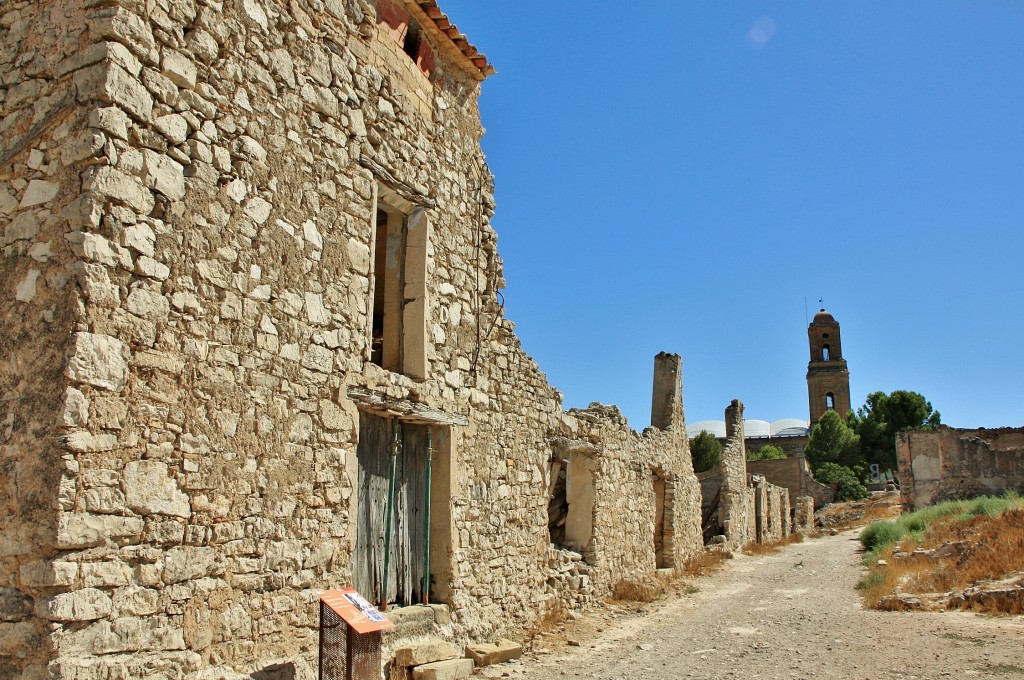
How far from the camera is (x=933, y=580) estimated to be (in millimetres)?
10391

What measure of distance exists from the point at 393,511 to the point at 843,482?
3669 centimetres

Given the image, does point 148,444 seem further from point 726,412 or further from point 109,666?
point 726,412

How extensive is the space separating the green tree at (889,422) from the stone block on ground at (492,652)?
46.7 meters

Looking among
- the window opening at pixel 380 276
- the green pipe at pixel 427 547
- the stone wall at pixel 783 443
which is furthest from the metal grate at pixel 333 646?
the stone wall at pixel 783 443

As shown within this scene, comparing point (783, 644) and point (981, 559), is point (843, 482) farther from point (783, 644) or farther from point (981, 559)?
point (783, 644)

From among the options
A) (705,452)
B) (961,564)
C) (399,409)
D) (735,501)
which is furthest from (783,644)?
(705,452)

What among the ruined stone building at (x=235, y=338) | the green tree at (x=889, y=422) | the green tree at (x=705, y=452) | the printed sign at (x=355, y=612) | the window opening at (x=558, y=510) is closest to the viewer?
the ruined stone building at (x=235, y=338)

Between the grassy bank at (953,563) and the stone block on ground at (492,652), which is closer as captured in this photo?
the stone block on ground at (492,652)

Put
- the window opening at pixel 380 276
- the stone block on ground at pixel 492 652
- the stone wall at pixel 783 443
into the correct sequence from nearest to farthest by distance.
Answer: the stone block on ground at pixel 492 652 < the window opening at pixel 380 276 < the stone wall at pixel 783 443

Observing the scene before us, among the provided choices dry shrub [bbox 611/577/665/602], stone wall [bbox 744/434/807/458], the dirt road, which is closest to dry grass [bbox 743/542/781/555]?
the dirt road

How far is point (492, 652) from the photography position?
6.78m

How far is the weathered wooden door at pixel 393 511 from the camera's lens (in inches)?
247

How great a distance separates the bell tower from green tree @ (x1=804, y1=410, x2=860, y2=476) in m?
22.8

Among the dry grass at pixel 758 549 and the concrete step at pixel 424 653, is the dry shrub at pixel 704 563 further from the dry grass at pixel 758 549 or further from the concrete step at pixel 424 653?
the concrete step at pixel 424 653
